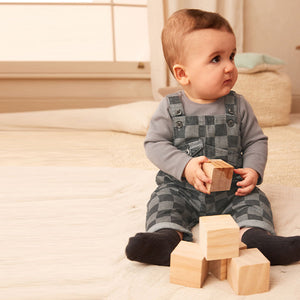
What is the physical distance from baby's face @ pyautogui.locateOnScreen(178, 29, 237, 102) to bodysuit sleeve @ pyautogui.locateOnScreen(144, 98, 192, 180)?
104 mm

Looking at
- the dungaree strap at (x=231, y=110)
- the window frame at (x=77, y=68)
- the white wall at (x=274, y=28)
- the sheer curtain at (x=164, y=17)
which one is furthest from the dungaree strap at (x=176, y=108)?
the white wall at (x=274, y=28)

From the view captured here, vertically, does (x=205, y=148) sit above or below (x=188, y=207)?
above

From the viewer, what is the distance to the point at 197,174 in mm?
706

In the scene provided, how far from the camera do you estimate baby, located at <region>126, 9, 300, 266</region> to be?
73 centimetres

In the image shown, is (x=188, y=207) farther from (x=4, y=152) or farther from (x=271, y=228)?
(x=4, y=152)

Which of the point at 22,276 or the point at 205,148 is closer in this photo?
the point at 22,276

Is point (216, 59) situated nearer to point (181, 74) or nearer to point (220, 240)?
point (181, 74)

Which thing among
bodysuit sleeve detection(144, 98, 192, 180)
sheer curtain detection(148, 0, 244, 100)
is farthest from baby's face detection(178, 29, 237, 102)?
sheer curtain detection(148, 0, 244, 100)

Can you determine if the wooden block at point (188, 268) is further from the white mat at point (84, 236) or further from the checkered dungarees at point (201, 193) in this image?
the checkered dungarees at point (201, 193)

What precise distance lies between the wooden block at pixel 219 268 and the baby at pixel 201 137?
0.34ft

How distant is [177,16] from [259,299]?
600 millimetres

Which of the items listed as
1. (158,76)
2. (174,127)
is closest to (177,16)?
(174,127)

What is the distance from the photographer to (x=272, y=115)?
1944mm

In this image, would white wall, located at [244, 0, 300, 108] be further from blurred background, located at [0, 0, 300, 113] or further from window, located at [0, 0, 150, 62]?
window, located at [0, 0, 150, 62]
